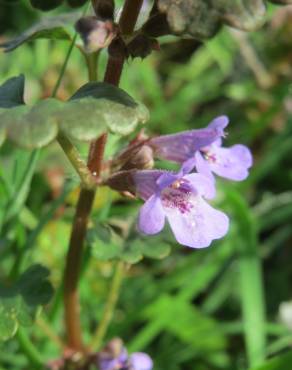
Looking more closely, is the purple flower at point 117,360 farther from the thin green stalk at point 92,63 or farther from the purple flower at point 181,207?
the thin green stalk at point 92,63

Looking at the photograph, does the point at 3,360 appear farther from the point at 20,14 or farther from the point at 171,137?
the point at 20,14

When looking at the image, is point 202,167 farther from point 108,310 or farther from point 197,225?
point 108,310

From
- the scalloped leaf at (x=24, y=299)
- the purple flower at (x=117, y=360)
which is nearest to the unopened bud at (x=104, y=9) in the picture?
the scalloped leaf at (x=24, y=299)

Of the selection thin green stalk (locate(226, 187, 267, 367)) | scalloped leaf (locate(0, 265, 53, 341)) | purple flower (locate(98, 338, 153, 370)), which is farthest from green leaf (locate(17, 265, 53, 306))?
thin green stalk (locate(226, 187, 267, 367))

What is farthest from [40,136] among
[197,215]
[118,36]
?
[197,215]

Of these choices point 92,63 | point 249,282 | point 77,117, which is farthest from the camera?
point 249,282

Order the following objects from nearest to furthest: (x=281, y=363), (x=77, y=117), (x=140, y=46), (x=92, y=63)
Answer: (x=77, y=117)
(x=140, y=46)
(x=92, y=63)
(x=281, y=363)

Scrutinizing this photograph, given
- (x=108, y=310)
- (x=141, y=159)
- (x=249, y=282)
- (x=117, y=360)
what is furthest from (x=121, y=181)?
(x=249, y=282)
